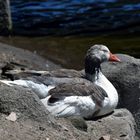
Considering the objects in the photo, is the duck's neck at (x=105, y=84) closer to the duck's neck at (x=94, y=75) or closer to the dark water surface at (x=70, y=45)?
the duck's neck at (x=94, y=75)

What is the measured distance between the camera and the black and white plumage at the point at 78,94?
26.2 feet

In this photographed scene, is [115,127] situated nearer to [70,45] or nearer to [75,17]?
[70,45]

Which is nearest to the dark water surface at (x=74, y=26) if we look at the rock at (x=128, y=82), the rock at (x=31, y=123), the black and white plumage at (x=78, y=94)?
the rock at (x=128, y=82)

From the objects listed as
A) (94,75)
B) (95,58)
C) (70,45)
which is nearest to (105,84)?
(94,75)

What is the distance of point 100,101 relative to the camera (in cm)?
841

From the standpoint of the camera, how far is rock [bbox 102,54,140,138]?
9.19 m

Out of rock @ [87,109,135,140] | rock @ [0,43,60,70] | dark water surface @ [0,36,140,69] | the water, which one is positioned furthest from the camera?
the water

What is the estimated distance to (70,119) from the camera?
24.7 ft

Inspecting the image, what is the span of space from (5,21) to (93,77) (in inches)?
423

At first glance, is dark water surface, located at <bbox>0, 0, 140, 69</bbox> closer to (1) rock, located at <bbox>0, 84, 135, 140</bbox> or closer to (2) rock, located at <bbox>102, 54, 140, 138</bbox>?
(2) rock, located at <bbox>102, 54, 140, 138</bbox>

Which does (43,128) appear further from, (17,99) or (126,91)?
(126,91)

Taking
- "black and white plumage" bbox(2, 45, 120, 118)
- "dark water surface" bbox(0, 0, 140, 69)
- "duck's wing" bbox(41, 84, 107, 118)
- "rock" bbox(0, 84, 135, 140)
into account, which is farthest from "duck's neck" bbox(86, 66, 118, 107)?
"dark water surface" bbox(0, 0, 140, 69)

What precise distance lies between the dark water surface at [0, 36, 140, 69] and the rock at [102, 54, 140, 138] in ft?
20.4

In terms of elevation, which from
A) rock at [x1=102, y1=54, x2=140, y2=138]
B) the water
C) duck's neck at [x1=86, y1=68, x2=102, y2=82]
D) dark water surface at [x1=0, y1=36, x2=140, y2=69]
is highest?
duck's neck at [x1=86, y1=68, x2=102, y2=82]
